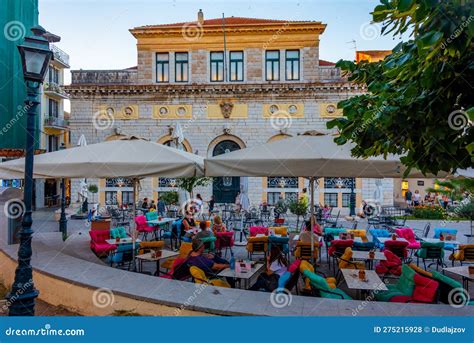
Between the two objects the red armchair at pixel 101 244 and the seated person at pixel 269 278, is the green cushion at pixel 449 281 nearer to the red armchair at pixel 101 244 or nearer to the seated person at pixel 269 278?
the seated person at pixel 269 278

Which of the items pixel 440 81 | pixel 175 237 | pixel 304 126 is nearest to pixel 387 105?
pixel 440 81

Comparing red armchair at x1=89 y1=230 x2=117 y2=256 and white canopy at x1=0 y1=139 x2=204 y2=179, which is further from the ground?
white canopy at x1=0 y1=139 x2=204 y2=179

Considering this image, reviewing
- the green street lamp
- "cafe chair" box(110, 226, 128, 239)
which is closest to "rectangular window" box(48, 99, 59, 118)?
"cafe chair" box(110, 226, 128, 239)

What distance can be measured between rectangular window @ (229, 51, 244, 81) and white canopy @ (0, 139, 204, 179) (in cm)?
1982

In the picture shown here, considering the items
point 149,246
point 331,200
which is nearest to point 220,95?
point 331,200

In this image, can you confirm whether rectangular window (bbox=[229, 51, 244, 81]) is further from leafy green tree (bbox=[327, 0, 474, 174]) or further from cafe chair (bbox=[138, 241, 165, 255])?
leafy green tree (bbox=[327, 0, 474, 174])

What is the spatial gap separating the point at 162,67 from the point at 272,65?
8488 mm

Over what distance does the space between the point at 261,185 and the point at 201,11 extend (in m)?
15.3

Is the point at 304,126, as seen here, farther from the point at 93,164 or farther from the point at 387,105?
the point at 387,105

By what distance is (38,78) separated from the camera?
5684 mm

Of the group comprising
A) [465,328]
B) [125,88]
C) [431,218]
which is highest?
[125,88]

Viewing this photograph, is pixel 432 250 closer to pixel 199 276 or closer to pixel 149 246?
pixel 199 276

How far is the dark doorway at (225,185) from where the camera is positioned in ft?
85.2

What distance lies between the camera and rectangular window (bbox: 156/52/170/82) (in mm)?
26906
